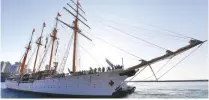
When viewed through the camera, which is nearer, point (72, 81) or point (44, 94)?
point (72, 81)

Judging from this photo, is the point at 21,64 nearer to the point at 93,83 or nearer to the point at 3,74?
the point at 93,83

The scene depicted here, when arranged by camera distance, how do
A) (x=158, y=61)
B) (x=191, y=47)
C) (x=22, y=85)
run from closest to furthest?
(x=191, y=47)
(x=158, y=61)
(x=22, y=85)

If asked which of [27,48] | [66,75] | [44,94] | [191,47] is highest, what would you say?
[27,48]

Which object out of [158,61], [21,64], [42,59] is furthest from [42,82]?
[158,61]

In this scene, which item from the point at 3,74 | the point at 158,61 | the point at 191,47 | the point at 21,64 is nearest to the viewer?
the point at 191,47

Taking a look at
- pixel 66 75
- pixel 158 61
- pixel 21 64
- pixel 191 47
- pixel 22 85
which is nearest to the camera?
pixel 191 47

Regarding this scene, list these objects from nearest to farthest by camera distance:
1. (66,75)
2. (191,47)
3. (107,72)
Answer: (191,47)
(107,72)
(66,75)

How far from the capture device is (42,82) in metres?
32.6

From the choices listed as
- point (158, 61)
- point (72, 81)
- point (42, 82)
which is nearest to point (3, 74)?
point (42, 82)

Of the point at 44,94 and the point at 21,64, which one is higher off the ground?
the point at 21,64

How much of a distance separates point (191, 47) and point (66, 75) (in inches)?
641

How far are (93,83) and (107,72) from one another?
87.6 inches

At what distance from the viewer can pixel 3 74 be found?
122500mm

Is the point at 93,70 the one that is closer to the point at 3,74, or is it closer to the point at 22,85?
the point at 22,85
